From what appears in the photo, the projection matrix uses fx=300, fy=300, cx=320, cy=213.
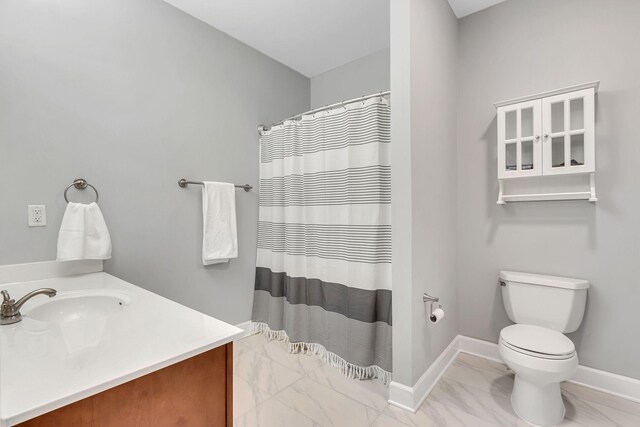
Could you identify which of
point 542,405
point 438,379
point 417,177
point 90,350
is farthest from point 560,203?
point 90,350

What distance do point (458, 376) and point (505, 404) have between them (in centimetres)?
31

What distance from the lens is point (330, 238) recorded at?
2.09 m

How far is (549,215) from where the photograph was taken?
75.3 inches

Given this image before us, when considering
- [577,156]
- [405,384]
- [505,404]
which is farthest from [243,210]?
[577,156]

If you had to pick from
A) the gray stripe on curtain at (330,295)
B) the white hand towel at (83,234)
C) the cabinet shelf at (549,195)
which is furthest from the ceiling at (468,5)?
the white hand towel at (83,234)

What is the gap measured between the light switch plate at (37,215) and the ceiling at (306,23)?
155cm

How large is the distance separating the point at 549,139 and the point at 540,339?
1160mm

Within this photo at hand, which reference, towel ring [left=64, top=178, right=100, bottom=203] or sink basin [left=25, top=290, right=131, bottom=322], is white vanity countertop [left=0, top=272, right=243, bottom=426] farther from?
towel ring [left=64, top=178, right=100, bottom=203]

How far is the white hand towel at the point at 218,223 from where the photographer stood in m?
2.18

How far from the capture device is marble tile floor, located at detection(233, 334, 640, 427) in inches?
59.4

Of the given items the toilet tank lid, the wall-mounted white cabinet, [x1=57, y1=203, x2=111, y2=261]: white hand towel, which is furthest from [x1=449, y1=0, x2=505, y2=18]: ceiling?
[x1=57, y1=203, x2=111, y2=261]: white hand towel

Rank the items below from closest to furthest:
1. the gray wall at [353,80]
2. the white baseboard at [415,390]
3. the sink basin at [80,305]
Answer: the sink basin at [80,305], the white baseboard at [415,390], the gray wall at [353,80]

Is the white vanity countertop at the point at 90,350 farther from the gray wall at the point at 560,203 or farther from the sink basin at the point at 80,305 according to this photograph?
the gray wall at the point at 560,203

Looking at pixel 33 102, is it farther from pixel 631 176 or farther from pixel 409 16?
pixel 631 176
